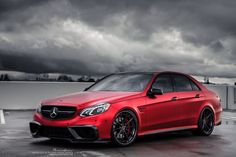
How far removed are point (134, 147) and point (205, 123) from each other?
2.96m

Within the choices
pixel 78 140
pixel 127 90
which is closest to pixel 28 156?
pixel 78 140

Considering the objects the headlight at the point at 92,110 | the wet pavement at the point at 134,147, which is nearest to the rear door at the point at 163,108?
the wet pavement at the point at 134,147

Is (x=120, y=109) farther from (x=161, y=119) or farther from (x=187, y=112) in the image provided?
(x=187, y=112)

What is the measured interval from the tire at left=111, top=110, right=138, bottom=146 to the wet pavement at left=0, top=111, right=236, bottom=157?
0.15m

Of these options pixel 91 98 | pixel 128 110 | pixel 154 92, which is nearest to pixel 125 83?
pixel 154 92

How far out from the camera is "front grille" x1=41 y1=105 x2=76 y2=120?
30.2ft

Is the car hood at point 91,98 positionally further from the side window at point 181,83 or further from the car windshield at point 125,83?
the side window at point 181,83

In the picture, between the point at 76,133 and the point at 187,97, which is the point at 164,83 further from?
the point at 76,133

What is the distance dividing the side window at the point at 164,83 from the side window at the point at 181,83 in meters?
0.21

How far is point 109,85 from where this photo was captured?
10844 mm

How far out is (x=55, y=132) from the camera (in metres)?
9.27

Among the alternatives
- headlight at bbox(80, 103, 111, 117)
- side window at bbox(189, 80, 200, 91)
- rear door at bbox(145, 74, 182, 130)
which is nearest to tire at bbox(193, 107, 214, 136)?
side window at bbox(189, 80, 200, 91)

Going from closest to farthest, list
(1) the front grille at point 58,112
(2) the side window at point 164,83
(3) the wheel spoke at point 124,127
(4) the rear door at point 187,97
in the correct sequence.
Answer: (1) the front grille at point 58,112 → (3) the wheel spoke at point 124,127 → (2) the side window at point 164,83 → (4) the rear door at point 187,97

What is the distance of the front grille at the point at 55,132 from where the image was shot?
9102 millimetres
